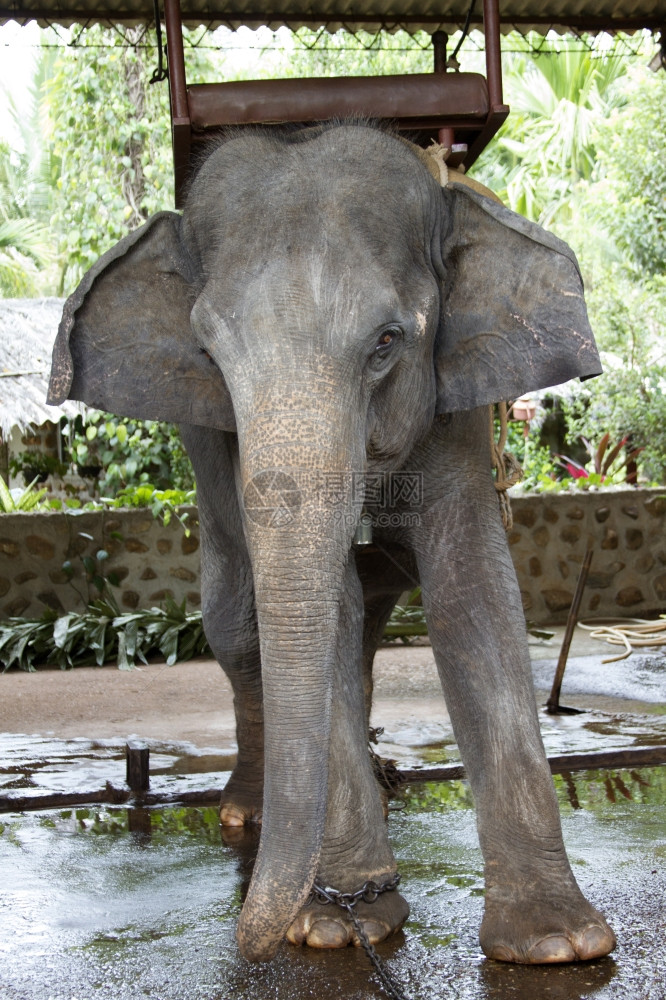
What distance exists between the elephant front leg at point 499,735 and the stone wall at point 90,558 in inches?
212

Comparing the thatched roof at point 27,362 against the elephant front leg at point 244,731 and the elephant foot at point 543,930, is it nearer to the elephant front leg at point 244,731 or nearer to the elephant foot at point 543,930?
the elephant front leg at point 244,731

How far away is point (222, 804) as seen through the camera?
4016 mm

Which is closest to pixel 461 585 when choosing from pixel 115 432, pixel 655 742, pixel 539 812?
pixel 539 812

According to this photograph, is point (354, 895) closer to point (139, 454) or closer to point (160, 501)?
point (160, 501)

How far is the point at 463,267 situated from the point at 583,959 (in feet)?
5.27

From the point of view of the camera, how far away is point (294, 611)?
238 cm

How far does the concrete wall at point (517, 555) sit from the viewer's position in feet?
27.6

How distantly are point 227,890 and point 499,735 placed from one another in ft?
2.96

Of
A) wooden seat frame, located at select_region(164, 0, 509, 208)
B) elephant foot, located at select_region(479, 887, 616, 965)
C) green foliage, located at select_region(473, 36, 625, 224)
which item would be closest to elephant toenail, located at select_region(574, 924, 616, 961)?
elephant foot, located at select_region(479, 887, 616, 965)

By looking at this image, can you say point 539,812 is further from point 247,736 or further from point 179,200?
point 179,200

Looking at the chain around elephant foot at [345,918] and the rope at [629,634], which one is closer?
the chain around elephant foot at [345,918]

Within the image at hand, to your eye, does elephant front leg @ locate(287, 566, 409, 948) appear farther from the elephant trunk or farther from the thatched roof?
the thatched roof

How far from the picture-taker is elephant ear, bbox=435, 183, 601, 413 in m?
2.88

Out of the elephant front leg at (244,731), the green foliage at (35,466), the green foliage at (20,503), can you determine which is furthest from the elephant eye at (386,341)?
the green foliage at (35,466)
